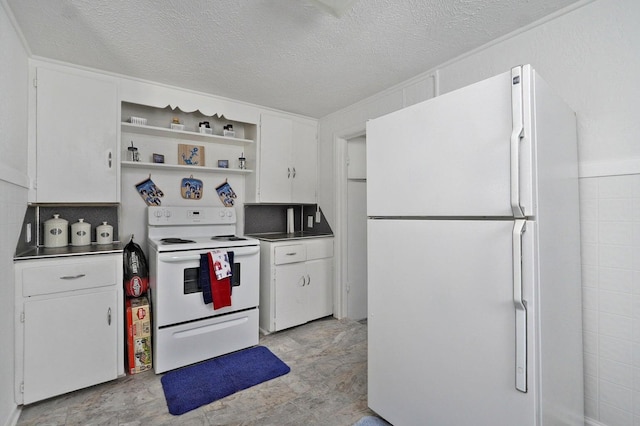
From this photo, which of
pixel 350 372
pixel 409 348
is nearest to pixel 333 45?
pixel 409 348

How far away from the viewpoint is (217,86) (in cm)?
263

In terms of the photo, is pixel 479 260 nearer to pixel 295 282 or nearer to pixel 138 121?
pixel 295 282

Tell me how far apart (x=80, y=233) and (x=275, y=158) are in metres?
1.80

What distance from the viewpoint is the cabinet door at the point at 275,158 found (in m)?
3.13

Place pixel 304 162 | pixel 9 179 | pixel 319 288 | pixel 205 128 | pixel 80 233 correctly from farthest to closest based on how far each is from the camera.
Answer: pixel 304 162 → pixel 319 288 → pixel 205 128 → pixel 80 233 → pixel 9 179

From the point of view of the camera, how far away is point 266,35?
1866mm

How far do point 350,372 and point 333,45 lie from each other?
232 cm

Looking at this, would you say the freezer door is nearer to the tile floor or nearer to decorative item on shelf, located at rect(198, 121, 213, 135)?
the tile floor

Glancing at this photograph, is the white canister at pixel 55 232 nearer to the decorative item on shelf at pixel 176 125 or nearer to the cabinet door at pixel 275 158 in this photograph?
the decorative item on shelf at pixel 176 125

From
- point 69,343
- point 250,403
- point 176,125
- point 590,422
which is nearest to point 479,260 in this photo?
point 590,422

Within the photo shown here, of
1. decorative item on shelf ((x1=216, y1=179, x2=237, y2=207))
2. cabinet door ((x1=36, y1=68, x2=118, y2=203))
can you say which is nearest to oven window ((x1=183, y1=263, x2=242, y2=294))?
cabinet door ((x1=36, y1=68, x2=118, y2=203))

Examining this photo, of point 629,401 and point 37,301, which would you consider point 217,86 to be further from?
point 629,401

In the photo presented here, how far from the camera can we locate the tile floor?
1725 mm

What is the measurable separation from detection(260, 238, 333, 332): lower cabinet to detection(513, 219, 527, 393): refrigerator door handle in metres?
2.11
